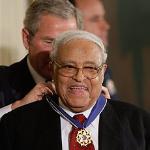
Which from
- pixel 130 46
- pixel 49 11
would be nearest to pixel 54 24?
pixel 49 11

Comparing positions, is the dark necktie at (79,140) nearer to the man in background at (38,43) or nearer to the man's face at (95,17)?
the man in background at (38,43)

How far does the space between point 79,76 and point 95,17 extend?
3.34ft

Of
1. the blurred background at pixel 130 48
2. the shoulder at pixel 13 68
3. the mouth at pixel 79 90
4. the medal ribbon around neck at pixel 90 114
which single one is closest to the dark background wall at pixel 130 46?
the blurred background at pixel 130 48

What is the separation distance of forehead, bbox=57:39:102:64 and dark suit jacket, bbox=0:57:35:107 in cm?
52

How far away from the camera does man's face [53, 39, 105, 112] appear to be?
1.37 m

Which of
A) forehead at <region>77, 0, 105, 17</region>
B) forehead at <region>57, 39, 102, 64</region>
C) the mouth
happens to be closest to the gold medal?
the mouth

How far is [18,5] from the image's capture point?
2.49m

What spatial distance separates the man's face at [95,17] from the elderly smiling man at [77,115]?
84 cm

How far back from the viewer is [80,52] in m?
1.37

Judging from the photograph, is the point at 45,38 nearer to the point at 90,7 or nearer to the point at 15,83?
the point at 15,83

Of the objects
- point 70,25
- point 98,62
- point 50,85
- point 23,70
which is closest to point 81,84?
point 98,62

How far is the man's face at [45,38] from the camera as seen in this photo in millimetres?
1754

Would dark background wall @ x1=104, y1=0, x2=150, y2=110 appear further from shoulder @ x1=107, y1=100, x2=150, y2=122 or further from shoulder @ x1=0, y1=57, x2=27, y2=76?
shoulder @ x1=107, y1=100, x2=150, y2=122

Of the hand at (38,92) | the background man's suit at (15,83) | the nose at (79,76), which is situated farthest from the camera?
the background man's suit at (15,83)
